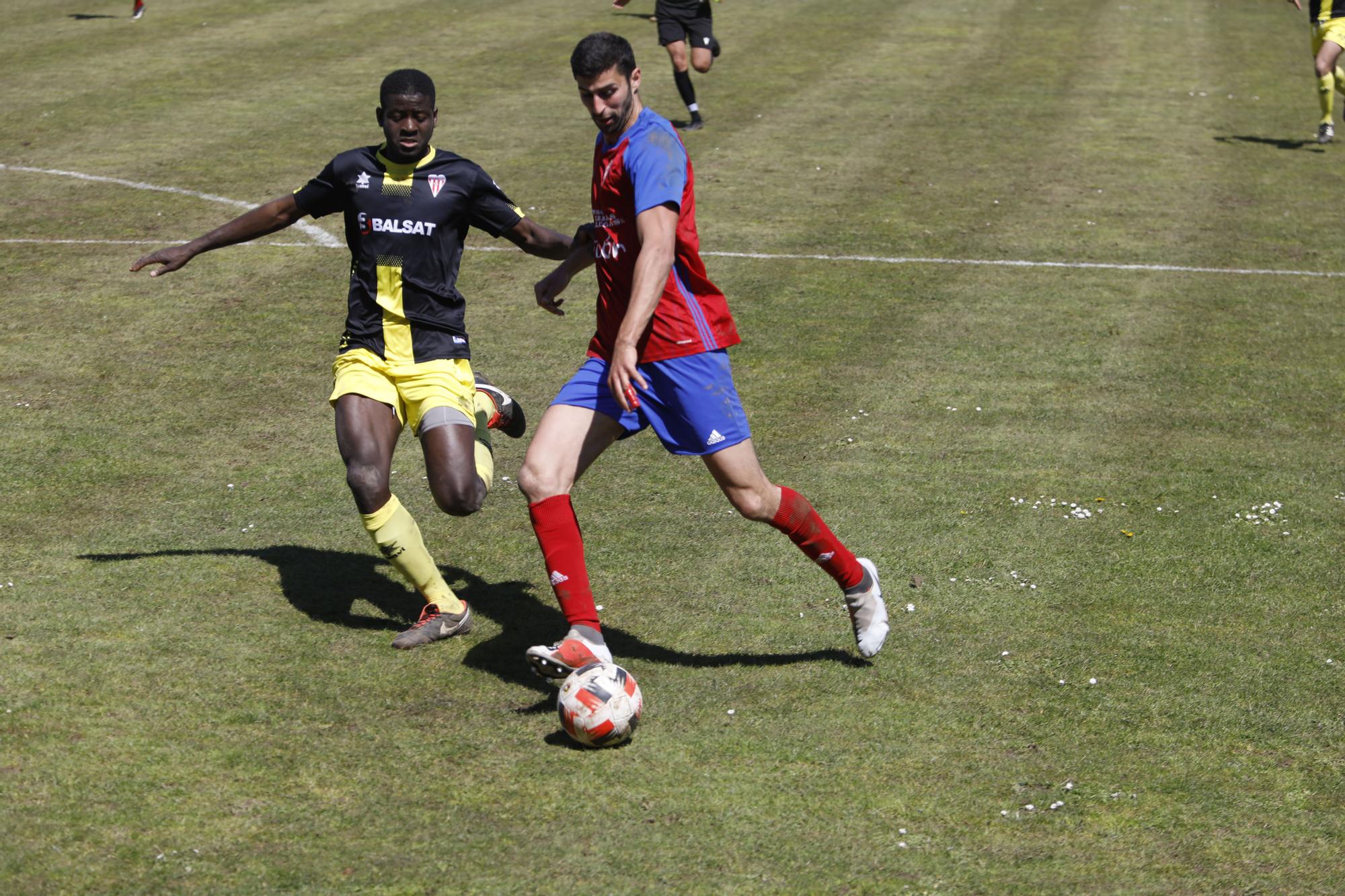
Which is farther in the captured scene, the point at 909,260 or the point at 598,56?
the point at 909,260

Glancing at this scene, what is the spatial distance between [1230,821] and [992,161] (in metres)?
12.6

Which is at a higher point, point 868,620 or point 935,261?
point 868,620

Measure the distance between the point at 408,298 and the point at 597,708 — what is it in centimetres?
237

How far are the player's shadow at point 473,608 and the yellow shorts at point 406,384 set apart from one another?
892 millimetres

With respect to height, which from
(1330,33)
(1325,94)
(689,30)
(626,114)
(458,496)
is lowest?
(1325,94)

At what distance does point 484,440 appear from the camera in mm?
7480

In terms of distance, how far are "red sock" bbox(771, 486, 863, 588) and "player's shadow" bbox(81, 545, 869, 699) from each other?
0.41 meters

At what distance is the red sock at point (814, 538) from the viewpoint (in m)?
6.42

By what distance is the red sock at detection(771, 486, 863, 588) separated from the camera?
642cm

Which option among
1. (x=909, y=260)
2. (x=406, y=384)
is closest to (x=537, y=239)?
(x=406, y=384)

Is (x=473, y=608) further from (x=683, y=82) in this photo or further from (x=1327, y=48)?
(x=1327, y=48)

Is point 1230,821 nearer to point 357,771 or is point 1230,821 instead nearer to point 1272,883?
point 1272,883

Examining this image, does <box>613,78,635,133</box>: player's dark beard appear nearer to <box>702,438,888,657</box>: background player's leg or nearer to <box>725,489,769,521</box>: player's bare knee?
<box>702,438,888,657</box>: background player's leg

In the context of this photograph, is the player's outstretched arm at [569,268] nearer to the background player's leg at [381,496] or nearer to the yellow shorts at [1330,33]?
the background player's leg at [381,496]
